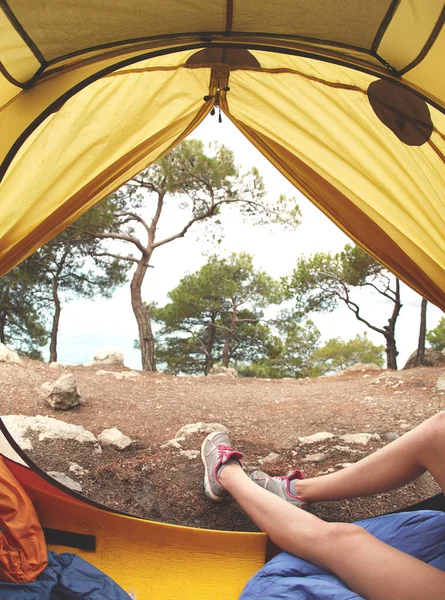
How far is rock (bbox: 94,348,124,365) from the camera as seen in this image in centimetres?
639

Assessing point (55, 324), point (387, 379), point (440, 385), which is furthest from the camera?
point (55, 324)

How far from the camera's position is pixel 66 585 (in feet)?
3.71

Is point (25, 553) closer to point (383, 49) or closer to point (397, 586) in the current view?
point (397, 586)

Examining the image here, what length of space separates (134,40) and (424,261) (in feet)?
3.52

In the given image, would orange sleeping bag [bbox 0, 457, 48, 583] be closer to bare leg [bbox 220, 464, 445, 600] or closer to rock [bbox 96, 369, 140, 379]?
bare leg [bbox 220, 464, 445, 600]

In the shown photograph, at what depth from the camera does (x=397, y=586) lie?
97cm

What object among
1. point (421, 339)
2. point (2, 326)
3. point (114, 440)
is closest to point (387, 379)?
point (421, 339)

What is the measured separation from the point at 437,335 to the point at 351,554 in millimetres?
8041

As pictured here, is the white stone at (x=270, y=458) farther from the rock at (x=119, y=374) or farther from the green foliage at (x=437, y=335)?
the green foliage at (x=437, y=335)

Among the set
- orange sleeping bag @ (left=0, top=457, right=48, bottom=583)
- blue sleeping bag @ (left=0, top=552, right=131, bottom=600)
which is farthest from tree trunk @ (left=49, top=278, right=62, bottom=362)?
blue sleeping bag @ (left=0, top=552, right=131, bottom=600)

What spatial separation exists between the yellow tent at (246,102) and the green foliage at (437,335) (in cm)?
728

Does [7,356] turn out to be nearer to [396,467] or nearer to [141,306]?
[141,306]

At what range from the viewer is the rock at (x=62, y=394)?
3.85 metres

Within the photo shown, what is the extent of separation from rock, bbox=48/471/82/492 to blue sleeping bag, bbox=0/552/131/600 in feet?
2.54
